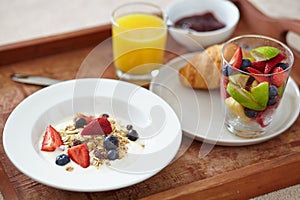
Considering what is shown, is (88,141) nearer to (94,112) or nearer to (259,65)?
(94,112)

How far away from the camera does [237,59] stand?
1385 mm

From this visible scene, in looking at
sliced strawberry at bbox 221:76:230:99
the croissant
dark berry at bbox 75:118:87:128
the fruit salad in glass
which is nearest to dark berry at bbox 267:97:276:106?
the fruit salad in glass

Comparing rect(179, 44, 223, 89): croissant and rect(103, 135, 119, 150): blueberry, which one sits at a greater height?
rect(103, 135, 119, 150): blueberry

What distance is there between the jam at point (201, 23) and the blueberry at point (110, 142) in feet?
2.03

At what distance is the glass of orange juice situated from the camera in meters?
1.60

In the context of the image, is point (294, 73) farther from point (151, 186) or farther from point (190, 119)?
point (151, 186)

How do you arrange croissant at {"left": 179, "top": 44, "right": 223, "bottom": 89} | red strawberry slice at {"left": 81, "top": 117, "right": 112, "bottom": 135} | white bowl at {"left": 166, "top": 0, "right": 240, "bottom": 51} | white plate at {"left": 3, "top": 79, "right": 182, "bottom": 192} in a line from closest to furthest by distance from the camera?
white plate at {"left": 3, "top": 79, "right": 182, "bottom": 192}
red strawberry slice at {"left": 81, "top": 117, "right": 112, "bottom": 135}
croissant at {"left": 179, "top": 44, "right": 223, "bottom": 89}
white bowl at {"left": 166, "top": 0, "right": 240, "bottom": 51}

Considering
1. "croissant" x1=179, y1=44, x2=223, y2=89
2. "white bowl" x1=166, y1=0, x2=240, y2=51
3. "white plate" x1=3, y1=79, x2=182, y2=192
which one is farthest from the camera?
"white bowl" x1=166, y1=0, x2=240, y2=51

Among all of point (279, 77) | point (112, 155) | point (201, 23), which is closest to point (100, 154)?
point (112, 155)

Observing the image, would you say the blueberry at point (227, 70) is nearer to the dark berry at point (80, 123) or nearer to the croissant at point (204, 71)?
the croissant at point (204, 71)

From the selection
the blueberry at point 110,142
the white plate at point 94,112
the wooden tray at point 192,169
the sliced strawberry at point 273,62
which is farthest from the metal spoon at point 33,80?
the sliced strawberry at point 273,62

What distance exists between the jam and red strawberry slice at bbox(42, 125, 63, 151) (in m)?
0.66

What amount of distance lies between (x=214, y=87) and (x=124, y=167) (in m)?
0.45

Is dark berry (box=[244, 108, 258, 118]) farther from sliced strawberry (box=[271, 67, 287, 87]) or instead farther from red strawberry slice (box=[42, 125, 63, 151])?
red strawberry slice (box=[42, 125, 63, 151])
